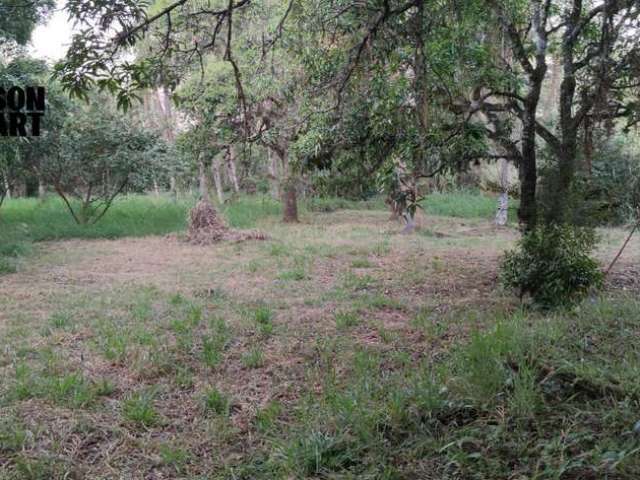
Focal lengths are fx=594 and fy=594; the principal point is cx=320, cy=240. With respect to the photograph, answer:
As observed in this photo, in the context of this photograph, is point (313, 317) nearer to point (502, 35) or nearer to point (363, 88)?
point (363, 88)

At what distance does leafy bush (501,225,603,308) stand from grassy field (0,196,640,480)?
1.07 feet

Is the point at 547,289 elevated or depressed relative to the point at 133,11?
depressed

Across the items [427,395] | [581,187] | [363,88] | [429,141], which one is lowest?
[427,395]

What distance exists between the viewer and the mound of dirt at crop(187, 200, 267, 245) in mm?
12188

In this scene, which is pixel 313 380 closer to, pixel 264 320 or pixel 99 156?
pixel 264 320

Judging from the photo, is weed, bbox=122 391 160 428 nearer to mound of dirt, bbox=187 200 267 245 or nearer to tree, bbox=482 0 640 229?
tree, bbox=482 0 640 229

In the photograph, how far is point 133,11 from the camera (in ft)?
13.6

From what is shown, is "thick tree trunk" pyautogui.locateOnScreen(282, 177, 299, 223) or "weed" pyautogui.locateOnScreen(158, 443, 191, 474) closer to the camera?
"weed" pyautogui.locateOnScreen(158, 443, 191, 474)

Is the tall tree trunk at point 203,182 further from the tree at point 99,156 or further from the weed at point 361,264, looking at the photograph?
the weed at point 361,264

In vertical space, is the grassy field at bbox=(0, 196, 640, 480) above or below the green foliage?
below

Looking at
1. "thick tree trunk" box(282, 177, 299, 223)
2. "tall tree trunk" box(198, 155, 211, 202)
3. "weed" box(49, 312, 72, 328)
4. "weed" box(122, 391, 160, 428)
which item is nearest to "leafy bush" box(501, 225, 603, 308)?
"weed" box(122, 391, 160, 428)

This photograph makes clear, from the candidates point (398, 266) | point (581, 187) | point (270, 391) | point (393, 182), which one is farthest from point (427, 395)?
point (398, 266)

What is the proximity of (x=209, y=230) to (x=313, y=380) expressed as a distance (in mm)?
8545

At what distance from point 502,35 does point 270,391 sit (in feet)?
16.2
